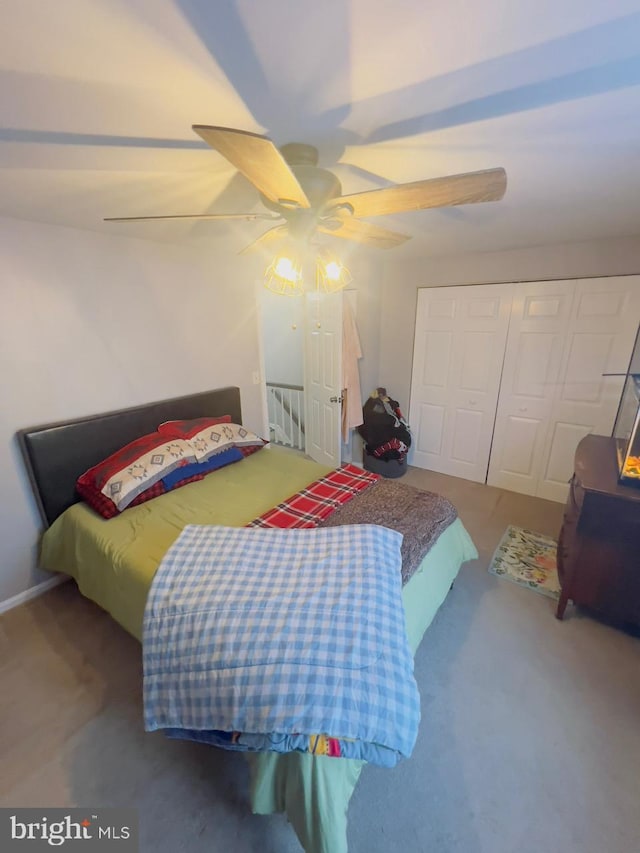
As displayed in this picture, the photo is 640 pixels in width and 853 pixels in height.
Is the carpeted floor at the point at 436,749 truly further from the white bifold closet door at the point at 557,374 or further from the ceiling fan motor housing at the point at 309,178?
the ceiling fan motor housing at the point at 309,178

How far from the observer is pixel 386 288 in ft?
12.3

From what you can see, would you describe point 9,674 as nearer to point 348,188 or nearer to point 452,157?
point 348,188

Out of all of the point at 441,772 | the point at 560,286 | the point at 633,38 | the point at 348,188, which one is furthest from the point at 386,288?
the point at 441,772

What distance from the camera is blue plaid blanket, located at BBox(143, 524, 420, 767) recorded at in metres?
1.00

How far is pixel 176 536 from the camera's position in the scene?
1.78m

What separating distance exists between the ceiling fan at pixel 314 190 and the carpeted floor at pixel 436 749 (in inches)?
82.5

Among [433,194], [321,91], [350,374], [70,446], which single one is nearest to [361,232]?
[433,194]

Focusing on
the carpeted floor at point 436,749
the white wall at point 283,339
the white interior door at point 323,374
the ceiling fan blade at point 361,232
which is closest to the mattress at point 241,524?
Answer: the carpeted floor at point 436,749

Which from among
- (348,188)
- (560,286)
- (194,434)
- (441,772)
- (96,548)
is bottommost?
(441,772)

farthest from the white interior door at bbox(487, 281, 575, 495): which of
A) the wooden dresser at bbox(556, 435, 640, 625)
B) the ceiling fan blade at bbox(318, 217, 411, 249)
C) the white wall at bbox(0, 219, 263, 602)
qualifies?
the white wall at bbox(0, 219, 263, 602)

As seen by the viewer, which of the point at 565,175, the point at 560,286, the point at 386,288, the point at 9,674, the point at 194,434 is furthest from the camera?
the point at 386,288

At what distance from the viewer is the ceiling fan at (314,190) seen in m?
0.86

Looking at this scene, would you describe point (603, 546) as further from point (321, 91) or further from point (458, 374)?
point (321, 91)

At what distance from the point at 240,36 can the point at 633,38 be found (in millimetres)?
884
